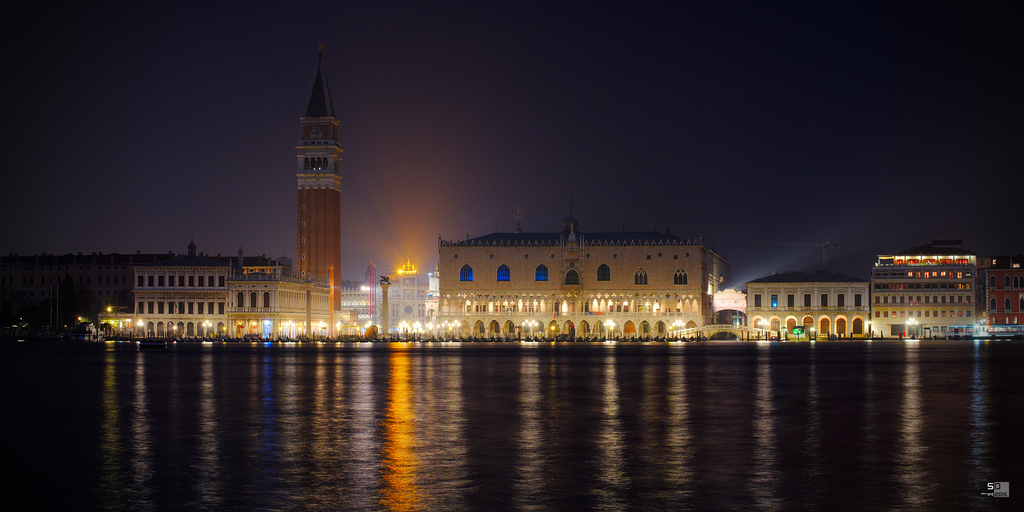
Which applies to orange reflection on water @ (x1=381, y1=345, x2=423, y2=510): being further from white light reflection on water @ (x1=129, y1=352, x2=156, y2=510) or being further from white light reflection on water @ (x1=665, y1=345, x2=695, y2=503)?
white light reflection on water @ (x1=665, y1=345, x2=695, y2=503)

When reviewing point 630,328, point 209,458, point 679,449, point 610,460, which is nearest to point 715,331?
point 630,328

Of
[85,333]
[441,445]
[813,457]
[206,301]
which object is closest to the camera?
[813,457]

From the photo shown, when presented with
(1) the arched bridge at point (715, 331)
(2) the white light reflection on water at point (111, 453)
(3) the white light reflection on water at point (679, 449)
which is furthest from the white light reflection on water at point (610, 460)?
(1) the arched bridge at point (715, 331)

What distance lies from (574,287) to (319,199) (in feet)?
105

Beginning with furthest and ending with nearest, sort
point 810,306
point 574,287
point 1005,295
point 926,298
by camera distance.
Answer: point 926,298 < point 574,287 < point 1005,295 < point 810,306

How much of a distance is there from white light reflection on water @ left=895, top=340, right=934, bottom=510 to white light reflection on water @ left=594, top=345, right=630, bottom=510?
11.4 ft

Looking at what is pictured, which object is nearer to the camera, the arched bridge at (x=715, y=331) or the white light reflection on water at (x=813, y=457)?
the white light reflection on water at (x=813, y=457)

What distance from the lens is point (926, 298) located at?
125812 millimetres

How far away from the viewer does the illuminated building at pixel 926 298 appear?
125000 mm

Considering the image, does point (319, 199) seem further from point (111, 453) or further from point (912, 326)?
point (111, 453)

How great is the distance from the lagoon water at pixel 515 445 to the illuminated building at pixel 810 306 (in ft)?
291

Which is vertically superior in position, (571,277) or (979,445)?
(571,277)

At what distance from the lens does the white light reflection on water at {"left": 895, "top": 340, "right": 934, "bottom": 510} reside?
13.1 metres

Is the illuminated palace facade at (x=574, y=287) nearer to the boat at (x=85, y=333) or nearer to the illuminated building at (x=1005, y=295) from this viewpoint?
the illuminated building at (x=1005, y=295)
